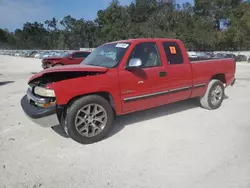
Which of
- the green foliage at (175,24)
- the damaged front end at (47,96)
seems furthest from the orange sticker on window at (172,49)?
the green foliage at (175,24)

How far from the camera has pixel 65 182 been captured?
335 centimetres

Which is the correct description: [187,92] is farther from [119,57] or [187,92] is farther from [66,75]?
[66,75]

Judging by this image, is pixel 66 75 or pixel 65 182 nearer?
pixel 65 182

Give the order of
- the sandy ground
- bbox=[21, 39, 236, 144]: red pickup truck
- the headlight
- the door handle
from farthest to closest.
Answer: the door handle → bbox=[21, 39, 236, 144]: red pickup truck → the headlight → the sandy ground

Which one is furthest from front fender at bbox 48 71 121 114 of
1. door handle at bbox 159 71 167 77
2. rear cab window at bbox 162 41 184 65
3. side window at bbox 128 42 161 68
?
rear cab window at bbox 162 41 184 65

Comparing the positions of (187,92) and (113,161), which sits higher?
(187,92)

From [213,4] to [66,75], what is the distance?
208 feet

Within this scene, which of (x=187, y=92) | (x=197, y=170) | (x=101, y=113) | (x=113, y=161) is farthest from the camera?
(x=187, y=92)

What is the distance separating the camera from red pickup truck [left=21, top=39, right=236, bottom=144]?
430 cm

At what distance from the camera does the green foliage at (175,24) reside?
50.1m

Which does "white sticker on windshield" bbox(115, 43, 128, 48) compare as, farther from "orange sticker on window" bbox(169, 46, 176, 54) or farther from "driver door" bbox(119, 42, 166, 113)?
"orange sticker on window" bbox(169, 46, 176, 54)

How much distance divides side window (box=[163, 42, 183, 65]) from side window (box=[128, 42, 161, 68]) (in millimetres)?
290

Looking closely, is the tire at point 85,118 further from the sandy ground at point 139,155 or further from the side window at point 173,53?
the side window at point 173,53

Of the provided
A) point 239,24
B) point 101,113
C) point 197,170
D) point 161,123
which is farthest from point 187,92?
point 239,24
